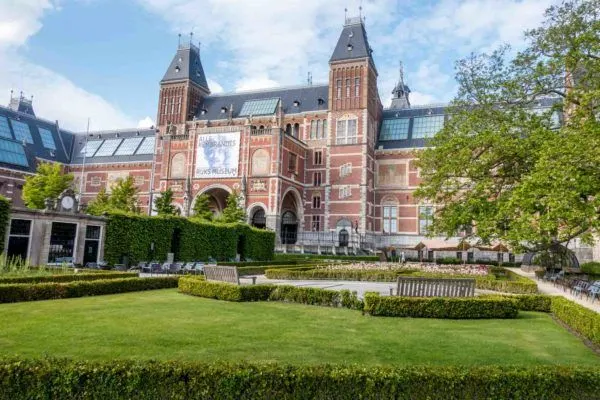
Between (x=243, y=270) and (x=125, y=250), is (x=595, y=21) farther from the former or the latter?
(x=125, y=250)

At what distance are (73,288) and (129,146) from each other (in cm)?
5605

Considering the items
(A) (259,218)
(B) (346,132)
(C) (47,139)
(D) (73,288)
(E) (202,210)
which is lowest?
(D) (73,288)

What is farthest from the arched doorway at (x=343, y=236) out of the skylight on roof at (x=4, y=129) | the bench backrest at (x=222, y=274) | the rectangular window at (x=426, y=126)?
the skylight on roof at (x=4, y=129)

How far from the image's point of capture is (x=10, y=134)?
2251 inches

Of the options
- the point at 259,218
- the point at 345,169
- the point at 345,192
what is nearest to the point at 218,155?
the point at 259,218

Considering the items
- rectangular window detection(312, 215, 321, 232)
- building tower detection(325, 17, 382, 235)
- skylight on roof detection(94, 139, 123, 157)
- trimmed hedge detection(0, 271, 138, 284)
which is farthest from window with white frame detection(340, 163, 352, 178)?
trimmed hedge detection(0, 271, 138, 284)

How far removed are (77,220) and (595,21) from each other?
78.9ft

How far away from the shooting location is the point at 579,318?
9.34m

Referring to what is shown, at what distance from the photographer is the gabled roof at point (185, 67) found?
191ft

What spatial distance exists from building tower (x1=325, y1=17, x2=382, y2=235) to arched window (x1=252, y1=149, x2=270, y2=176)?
27.8ft

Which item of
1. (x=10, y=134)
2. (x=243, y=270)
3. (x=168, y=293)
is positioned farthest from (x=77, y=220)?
(x=10, y=134)

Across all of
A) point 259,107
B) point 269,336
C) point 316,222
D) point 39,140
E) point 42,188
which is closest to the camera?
point 269,336

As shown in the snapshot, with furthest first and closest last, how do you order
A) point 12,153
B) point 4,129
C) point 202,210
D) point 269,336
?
point 4,129
point 12,153
point 202,210
point 269,336

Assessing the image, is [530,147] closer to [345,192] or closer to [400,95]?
[345,192]
